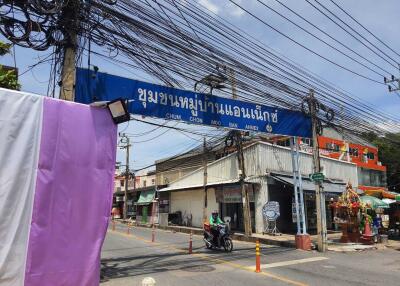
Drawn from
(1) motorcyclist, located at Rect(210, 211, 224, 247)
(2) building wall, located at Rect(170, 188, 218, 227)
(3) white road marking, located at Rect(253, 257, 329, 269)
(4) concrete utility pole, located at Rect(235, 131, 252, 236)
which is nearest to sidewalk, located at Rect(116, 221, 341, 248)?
(4) concrete utility pole, located at Rect(235, 131, 252, 236)

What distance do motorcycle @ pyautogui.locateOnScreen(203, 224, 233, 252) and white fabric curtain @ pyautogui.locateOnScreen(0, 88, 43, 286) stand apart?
12820 millimetres

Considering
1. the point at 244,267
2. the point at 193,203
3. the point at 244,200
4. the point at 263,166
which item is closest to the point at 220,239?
the point at 244,267

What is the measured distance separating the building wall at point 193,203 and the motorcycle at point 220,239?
1338cm

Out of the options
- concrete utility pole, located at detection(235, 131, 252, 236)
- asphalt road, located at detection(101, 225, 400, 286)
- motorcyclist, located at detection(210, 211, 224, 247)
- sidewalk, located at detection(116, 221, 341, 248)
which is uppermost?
concrete utility pole, located at detection(235, 131, 252, 236)

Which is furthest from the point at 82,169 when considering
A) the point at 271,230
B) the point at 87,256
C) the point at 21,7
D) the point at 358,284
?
the point at 271,230

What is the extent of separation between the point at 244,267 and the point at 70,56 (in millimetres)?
7866

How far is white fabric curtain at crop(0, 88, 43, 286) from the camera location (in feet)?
19.3

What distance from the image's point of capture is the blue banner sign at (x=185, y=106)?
12.5 metres

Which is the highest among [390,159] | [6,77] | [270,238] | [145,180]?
[390,159]

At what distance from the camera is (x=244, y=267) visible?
1353cm

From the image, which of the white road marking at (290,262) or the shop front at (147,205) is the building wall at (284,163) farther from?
the shop front at (147,205)

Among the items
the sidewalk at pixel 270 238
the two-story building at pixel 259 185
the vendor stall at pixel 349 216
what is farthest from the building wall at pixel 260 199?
the vendor stall at pixel 349 216

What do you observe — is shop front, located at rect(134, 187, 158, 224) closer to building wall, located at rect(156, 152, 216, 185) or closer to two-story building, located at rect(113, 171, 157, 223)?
two-story building, located at rect(113, 171, 157, 223)

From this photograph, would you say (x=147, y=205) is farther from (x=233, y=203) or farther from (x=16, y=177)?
(x=16, y=177)
